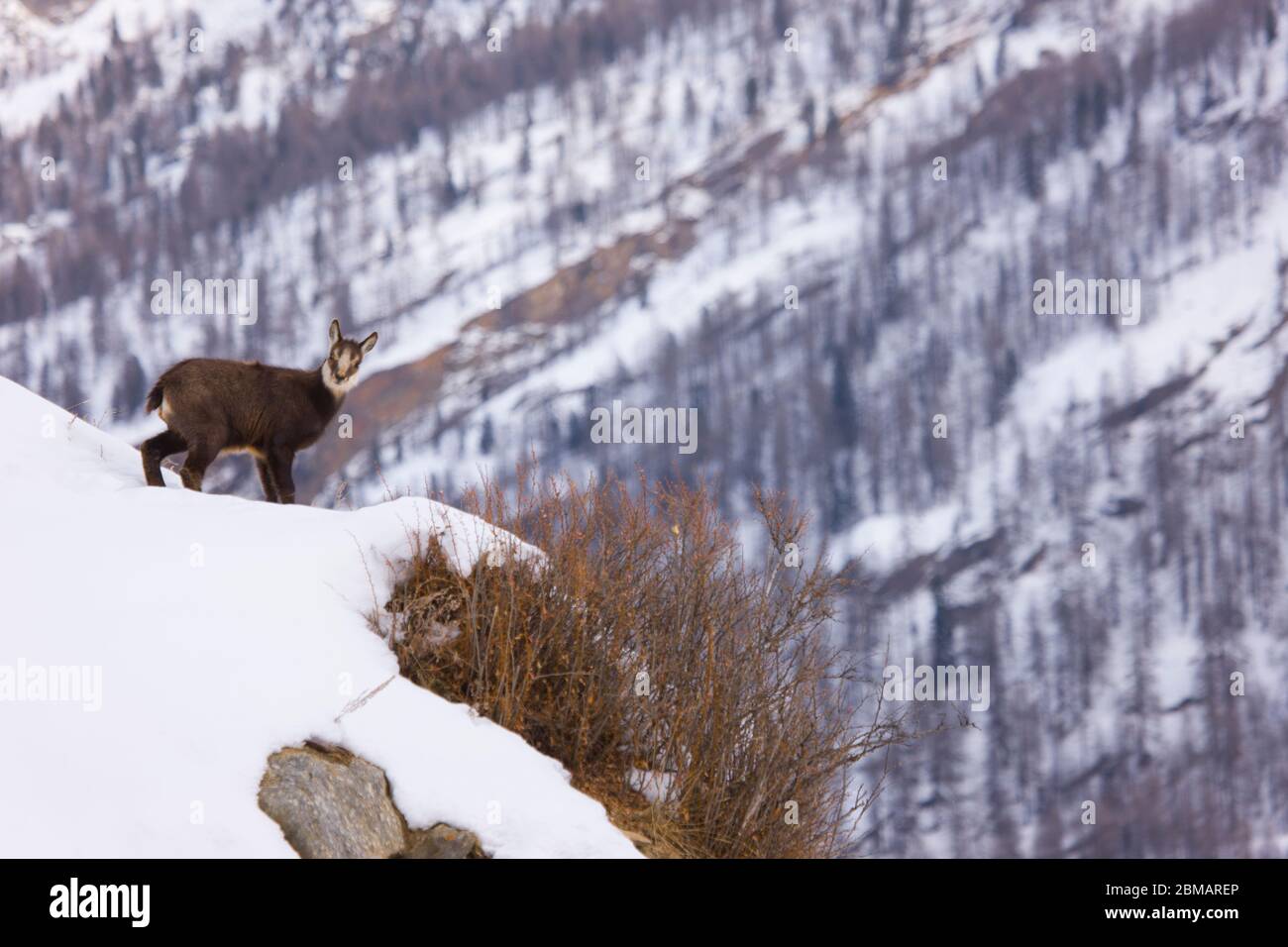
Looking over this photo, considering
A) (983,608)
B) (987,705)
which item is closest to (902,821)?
(987,705)

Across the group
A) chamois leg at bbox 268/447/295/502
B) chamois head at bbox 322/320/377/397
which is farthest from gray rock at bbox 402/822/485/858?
chamois head at bbox 322/320/377/397

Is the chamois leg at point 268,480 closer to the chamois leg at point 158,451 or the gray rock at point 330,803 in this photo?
the chamois leg at point 158,451

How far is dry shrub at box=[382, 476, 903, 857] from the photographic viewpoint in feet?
38.9

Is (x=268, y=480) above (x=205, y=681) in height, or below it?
above

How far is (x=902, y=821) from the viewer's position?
150125mm

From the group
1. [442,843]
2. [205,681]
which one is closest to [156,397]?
[205,681]

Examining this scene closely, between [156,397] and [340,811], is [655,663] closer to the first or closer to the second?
[340,811]

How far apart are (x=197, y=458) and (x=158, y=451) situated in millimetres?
390

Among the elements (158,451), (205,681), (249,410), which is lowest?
(205,681)

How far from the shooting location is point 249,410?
13.1 m

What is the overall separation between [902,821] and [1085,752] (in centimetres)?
3774

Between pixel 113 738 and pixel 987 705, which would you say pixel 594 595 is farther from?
pixel 987 705

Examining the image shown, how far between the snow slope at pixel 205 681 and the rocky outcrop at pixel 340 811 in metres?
0.11

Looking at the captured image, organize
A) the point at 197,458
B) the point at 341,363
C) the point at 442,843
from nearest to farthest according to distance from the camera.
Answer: the point at 442,843, the point at 197,458, the point at 341,363
